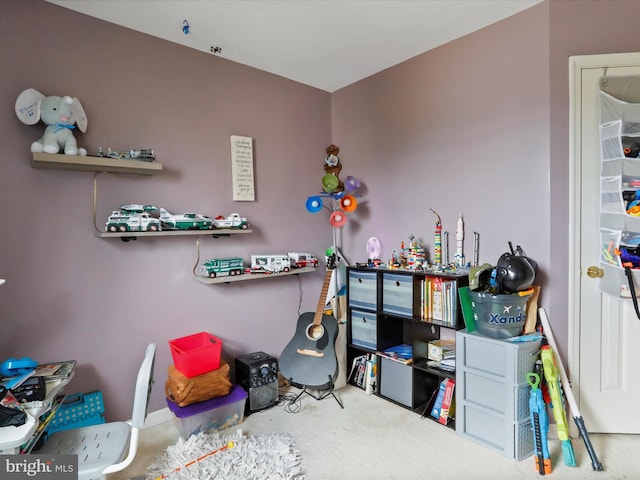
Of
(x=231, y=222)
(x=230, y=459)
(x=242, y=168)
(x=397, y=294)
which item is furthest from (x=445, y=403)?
(x=242, y=168)

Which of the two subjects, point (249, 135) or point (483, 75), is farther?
point (249, 135)

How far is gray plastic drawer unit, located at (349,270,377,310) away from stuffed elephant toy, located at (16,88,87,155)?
6.68 feet

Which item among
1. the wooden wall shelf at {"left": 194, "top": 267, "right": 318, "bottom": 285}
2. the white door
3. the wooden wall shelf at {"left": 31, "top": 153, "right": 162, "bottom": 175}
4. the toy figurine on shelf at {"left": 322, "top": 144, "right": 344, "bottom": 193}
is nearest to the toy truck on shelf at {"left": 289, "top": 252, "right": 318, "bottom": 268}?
the wooden wall shelf at {"left": 194, "top": 267, "right": 318, "bottom": 285}

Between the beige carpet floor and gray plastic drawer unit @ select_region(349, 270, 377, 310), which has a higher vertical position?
gray plastic drawer unit @ select_region(349, 270, 377, 310)

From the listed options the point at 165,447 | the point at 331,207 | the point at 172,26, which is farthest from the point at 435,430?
the point at 172,26

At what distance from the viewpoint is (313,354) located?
2.63 meters

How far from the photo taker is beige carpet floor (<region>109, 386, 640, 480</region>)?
190 cm

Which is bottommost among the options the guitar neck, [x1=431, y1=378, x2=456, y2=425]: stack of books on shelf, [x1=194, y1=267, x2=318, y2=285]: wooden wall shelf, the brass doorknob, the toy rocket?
[x1=431, y1=378, x2=456, y2=425]: stack of books on shelf

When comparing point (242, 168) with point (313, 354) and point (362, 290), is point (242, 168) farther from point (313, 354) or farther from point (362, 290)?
point (313, 354)

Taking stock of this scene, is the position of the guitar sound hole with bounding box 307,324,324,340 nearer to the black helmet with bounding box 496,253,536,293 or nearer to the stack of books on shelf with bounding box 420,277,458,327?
the stack of books on shelf with bounding box 420,277,458,327

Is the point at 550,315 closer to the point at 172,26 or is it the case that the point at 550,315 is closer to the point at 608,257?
the point at 608,257

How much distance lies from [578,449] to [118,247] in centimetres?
297

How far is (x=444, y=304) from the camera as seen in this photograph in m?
2.40

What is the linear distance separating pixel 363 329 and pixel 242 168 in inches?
62.4
